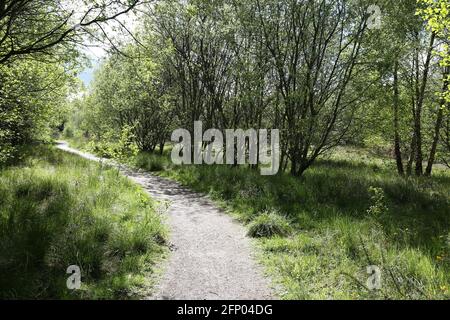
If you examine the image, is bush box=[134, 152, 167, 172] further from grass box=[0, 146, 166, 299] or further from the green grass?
grass box=[0, 146, 166, 299]

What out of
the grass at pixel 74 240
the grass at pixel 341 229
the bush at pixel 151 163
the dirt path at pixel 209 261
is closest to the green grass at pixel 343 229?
the grass at pixel 341 229

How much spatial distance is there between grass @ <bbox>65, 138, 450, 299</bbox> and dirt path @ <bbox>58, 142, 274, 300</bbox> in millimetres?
394

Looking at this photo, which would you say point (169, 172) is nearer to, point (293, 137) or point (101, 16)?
point (293, 137)

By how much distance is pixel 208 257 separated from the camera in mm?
6566

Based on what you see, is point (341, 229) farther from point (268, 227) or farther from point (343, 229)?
point (268, 227)

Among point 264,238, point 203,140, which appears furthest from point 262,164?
point 264,238

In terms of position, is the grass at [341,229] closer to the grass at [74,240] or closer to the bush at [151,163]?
the grass at [74,240]

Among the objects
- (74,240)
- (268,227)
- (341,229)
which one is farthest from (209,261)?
(341,229)

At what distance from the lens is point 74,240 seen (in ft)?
19.6

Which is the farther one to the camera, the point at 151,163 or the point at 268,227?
the point at 151,163

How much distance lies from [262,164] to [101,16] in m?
12.3

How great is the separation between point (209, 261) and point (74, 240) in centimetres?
254

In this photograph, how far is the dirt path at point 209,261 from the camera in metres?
5.19

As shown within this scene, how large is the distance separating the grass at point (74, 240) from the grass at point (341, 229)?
2449 millimetres
